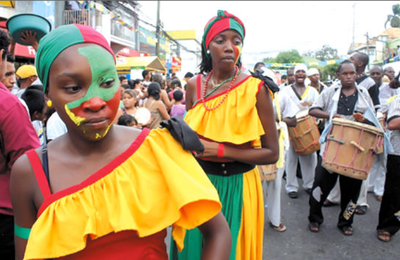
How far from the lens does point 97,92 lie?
3.70ft

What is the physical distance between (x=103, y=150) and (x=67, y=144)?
0.16m

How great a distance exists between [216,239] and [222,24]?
4.98 feet

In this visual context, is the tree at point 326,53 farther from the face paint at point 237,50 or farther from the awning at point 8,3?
the face paint at point 237,50

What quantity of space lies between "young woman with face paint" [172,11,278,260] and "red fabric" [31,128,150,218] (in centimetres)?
81

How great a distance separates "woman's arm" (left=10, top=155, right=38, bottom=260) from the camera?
1.16 metres

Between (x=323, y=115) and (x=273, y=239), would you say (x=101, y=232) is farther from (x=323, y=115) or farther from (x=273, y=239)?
(x=323, y=115)

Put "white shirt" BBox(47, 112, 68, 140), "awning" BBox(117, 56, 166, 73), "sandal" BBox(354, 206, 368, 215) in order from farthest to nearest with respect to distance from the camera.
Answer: "awning" BBox(117, 56, 166, 73), "sandal" BBox(354, 206, 368, 215), "white shirt" BBox(47, 112, 68, 140)

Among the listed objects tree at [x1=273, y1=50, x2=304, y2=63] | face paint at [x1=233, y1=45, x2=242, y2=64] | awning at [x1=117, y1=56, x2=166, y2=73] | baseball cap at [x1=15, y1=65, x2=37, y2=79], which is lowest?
baseball cap at [x1=15, y1=65, x2=37, y2=79]

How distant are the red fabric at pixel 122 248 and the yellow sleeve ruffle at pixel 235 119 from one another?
1006 millimetres

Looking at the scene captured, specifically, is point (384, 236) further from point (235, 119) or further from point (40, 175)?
point (40, 175)

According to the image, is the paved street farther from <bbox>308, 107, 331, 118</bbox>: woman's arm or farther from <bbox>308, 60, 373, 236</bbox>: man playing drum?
<bbox>308, 107, 331, 118</bbox>: woman's arm

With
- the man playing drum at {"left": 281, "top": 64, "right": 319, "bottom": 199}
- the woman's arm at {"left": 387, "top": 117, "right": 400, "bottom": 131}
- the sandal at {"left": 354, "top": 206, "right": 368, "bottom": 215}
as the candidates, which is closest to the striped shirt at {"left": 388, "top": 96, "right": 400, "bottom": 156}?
the woman's arm at {"left": 387, "top": 117, "right": 400, "bottom": 131}

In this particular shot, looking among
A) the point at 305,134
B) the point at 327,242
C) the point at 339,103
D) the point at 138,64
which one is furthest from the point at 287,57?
the point at 327,242

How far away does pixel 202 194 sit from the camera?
1.09 m
